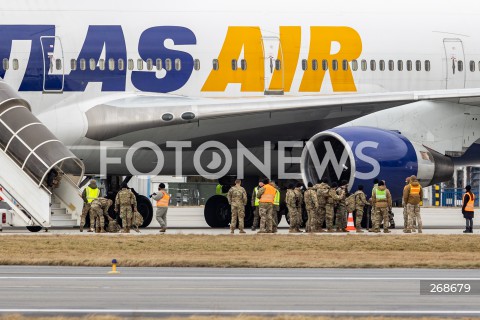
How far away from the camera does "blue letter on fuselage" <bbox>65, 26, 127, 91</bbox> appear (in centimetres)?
2603

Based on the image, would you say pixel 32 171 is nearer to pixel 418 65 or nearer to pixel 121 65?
pixel 121 65

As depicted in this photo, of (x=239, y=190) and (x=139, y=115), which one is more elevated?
(x=139, y=115)

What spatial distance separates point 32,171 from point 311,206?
589cm

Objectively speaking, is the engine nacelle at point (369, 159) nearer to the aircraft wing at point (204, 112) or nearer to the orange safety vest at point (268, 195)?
the aircraft wing at point (204, 112)

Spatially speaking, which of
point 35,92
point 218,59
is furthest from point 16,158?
point 218,59

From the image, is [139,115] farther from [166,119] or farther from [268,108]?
[268,108]

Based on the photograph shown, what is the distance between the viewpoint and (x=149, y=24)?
86.7 ft

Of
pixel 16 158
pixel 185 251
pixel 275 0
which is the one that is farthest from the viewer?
pixel 275 0

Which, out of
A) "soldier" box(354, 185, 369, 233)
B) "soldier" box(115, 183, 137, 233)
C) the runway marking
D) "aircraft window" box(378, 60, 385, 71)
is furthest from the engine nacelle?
the runway marking

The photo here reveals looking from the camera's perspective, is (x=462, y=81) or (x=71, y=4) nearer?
(x=71, y=4)

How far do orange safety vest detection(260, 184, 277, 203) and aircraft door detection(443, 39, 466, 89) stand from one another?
5.32 m

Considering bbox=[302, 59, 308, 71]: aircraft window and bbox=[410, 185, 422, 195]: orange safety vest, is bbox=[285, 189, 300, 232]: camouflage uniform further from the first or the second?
bbox=[302, 59, 308, 71]: aircraft window

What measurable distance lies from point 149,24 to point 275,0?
120 inches

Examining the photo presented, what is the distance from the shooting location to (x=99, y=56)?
26125 millimetres
